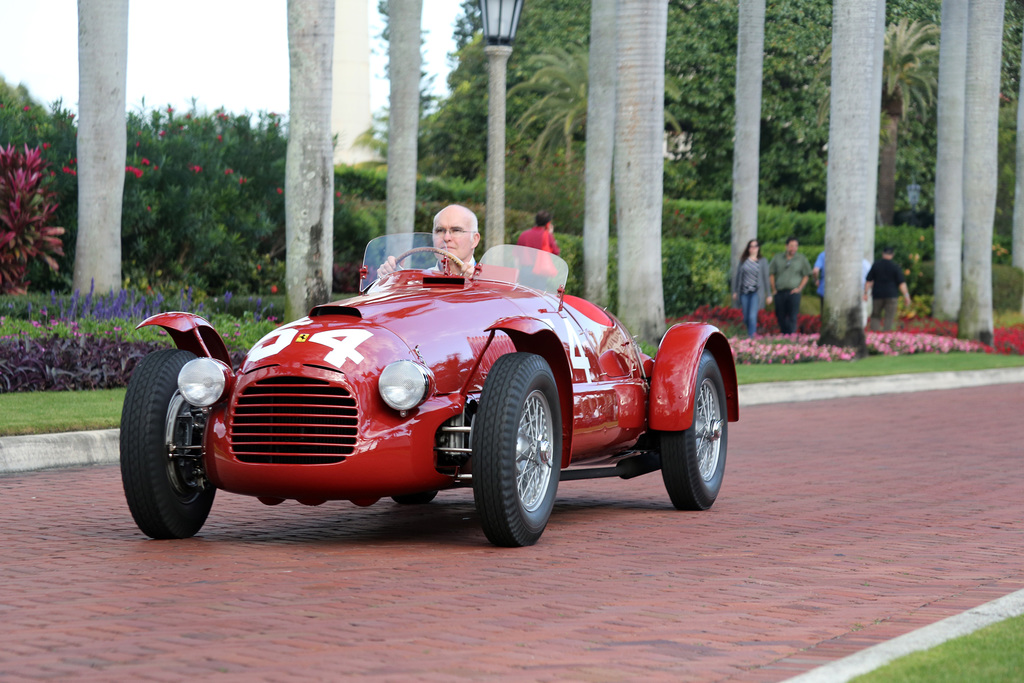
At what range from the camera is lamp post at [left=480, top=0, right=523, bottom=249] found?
17016 millimetres

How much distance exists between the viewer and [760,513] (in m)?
7.96

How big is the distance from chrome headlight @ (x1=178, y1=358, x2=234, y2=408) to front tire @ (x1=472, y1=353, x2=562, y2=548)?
1.19m

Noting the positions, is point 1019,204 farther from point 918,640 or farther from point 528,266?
point 918,640

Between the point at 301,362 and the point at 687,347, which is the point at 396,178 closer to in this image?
the point at 687,347

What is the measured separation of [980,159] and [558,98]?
2297 centimetres

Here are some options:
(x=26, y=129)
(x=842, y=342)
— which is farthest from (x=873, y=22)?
(x=26, y=129)

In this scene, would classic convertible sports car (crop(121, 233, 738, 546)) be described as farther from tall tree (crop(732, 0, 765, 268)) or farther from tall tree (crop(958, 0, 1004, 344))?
tall tree (crop(958, 0, 1004, 344))

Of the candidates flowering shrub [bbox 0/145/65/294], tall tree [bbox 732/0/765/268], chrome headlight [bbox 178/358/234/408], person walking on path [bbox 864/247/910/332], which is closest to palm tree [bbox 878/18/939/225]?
person walking on path [bbox 864/247/910/332]

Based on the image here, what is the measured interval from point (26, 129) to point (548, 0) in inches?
1481

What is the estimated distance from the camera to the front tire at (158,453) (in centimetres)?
634

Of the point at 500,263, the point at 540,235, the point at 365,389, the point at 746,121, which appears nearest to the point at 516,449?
the point at 365,389

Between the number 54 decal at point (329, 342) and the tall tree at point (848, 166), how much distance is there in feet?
54.6

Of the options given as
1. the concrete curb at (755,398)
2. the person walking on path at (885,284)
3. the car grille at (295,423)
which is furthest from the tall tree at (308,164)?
the person walking on path at (885,284)

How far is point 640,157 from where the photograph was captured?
1892 cm
